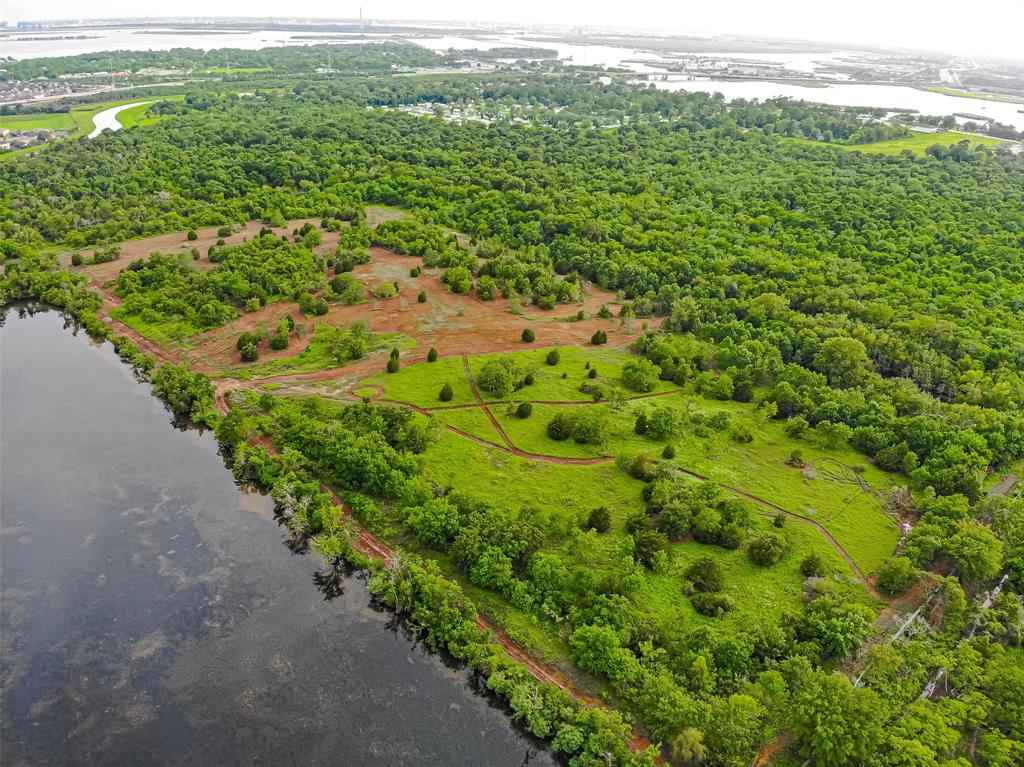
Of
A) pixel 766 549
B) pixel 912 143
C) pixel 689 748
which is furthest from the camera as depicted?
pixel 912 143

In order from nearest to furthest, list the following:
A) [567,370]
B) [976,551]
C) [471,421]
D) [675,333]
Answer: [976,551], [471,421], [567,370], [675,333]

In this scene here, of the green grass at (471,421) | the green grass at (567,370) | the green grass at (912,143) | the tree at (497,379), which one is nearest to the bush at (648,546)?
the green grass at (471,421)

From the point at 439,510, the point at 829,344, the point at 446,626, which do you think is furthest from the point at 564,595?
the point at 829,344

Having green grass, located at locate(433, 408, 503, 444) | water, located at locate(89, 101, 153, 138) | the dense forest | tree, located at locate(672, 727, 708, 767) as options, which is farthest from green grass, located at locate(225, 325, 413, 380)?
water, located at locate(89, 101, 153, 138)

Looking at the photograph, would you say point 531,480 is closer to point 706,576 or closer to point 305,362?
point 706,576

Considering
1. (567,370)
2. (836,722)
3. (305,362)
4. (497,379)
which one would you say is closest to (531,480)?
(497,379)

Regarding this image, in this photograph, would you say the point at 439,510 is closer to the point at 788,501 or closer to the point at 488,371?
the point at 488,371

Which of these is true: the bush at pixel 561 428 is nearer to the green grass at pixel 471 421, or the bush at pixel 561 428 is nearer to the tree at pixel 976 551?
the green grass at pixel 471 421
